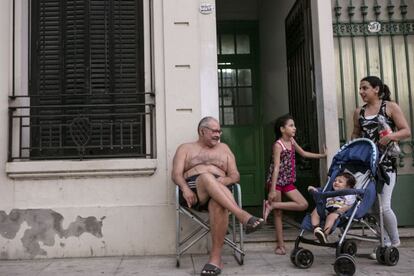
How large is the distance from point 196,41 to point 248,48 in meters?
3.71

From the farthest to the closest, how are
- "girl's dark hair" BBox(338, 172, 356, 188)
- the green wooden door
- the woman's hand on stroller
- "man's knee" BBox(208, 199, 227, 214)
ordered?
the green wooden door
the woman's hand on stroller
"girl's dark hair" BBox(338, 172, 356, 188)
"man's knee" BBox(208, 199, 227, 214)

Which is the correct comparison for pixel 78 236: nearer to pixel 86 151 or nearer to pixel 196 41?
pixel 86 151

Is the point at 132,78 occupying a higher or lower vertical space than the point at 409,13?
lower

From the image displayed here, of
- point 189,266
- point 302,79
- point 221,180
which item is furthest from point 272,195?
point 302,79

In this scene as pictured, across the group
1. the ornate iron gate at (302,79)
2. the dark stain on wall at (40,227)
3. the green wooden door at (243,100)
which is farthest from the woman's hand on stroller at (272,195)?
the green wooden door at (243,100)

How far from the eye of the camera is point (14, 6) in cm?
575

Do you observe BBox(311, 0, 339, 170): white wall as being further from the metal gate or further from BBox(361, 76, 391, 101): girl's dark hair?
BBox(361, 76, 391, 101): girl's dark hair

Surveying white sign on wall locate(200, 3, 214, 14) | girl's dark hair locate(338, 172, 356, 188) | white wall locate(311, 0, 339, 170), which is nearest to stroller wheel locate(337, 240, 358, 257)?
girl's dark hair locate(338, 172, 356, 188)

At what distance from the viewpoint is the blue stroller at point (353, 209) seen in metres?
4.39

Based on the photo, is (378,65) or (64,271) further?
(378,65)

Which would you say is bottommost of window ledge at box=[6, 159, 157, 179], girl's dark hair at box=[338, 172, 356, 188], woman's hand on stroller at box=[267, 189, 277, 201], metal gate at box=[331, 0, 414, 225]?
woman's hand on stroller at box=[267, 189, 277, 201]

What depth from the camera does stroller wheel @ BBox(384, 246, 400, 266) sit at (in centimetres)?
466

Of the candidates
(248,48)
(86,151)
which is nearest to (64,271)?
(86,151)

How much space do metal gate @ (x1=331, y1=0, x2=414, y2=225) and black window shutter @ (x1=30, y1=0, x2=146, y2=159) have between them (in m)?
2.55
